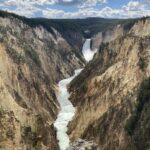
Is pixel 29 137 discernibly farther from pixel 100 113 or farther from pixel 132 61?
pixel 132 61

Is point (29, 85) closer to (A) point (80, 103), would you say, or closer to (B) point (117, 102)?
(A) point (80, 103)

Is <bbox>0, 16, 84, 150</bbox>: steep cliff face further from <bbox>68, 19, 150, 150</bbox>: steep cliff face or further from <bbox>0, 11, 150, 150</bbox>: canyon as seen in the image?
<bbox>68, 19, 150, 150</bbox>: steep cliff face

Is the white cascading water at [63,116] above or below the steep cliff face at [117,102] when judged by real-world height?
below

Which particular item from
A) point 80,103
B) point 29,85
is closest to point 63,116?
point 80,103

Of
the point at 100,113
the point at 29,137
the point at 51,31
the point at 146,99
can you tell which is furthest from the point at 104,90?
the point at 51,31

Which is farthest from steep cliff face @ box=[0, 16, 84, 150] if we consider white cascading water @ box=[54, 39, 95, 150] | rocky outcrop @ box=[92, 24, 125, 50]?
rocky outcrop @ box=[92, 24, 125, 50]

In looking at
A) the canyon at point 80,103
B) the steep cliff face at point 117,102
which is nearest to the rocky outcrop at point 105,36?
the canyon at point 80,103

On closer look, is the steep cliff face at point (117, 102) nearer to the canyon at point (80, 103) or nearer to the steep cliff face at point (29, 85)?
the canyon at point (80, 103)
